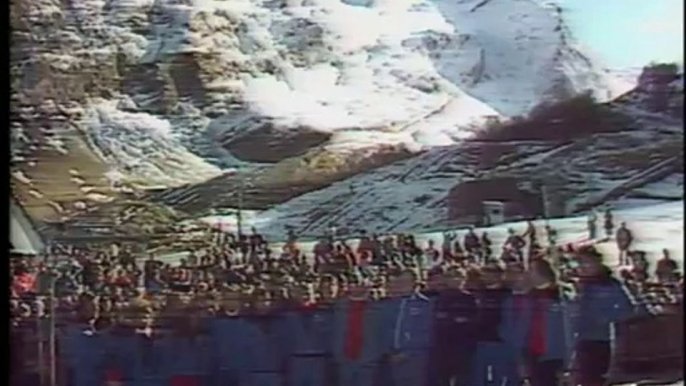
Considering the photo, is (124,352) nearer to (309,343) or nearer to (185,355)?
(185,355)

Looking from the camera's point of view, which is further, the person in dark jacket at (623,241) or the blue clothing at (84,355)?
the blue clothing at (84,355)

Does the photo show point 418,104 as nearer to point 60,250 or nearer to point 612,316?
point 612,316

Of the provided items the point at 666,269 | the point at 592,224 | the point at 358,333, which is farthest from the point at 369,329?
the point at 666,269

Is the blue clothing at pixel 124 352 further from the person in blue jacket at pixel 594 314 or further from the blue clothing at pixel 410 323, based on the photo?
the person in blue jacket at pixel 594 314

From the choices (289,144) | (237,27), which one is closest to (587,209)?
(289,144)

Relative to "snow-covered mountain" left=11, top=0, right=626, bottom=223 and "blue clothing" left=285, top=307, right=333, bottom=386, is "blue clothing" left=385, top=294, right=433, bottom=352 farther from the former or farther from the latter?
"snow-covered mountain" left=11, top=0, right=626, bottom=223

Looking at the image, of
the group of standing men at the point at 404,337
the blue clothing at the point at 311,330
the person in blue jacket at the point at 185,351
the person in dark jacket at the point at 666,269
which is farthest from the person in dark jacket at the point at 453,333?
the person in blue jacket at the point at 185,351

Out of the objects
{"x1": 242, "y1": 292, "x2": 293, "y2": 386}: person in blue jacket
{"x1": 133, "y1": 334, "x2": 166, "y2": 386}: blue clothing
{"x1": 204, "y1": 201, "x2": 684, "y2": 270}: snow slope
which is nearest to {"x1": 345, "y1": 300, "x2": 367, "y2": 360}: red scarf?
{"x1": 242, "y1": 292, "x2": 293, "y2": 386}: person in blue jacket
